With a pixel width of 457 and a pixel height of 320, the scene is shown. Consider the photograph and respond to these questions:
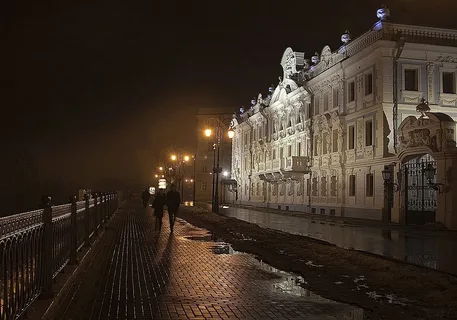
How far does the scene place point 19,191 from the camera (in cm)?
7338

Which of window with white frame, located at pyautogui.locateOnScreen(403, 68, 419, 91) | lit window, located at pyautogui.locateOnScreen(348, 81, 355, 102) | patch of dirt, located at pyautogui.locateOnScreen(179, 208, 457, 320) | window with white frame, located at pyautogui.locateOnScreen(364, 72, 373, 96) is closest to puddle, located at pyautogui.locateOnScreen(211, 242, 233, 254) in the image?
patch of dirt, located at pyautogui.locateOnScreen(179, 208, 457, 320)

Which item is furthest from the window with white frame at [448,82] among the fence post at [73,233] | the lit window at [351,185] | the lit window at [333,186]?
the fence post at [73,233]

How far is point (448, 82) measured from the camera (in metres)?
35.1

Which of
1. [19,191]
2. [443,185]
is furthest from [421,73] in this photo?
[19,191]

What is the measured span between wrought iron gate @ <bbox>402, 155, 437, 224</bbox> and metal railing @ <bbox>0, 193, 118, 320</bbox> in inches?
936

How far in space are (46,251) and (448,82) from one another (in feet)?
109

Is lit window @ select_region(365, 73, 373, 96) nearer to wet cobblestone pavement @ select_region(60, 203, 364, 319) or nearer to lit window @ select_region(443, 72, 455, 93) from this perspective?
lit window @ select_region(443, 72, 455, 93)

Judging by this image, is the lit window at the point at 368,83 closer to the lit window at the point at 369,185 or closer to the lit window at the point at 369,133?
the lit window at the point at 369,133

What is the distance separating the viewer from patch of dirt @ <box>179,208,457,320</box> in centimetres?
780

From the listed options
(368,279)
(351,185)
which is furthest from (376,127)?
(368,279)

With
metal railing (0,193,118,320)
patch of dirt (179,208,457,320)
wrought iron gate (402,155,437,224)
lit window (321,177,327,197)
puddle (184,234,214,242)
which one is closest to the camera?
metal railing (0,193,118,320)

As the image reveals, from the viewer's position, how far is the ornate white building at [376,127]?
1126 inches

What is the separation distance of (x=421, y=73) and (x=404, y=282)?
89.3 ft

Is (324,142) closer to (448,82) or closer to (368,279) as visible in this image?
(448,82)
